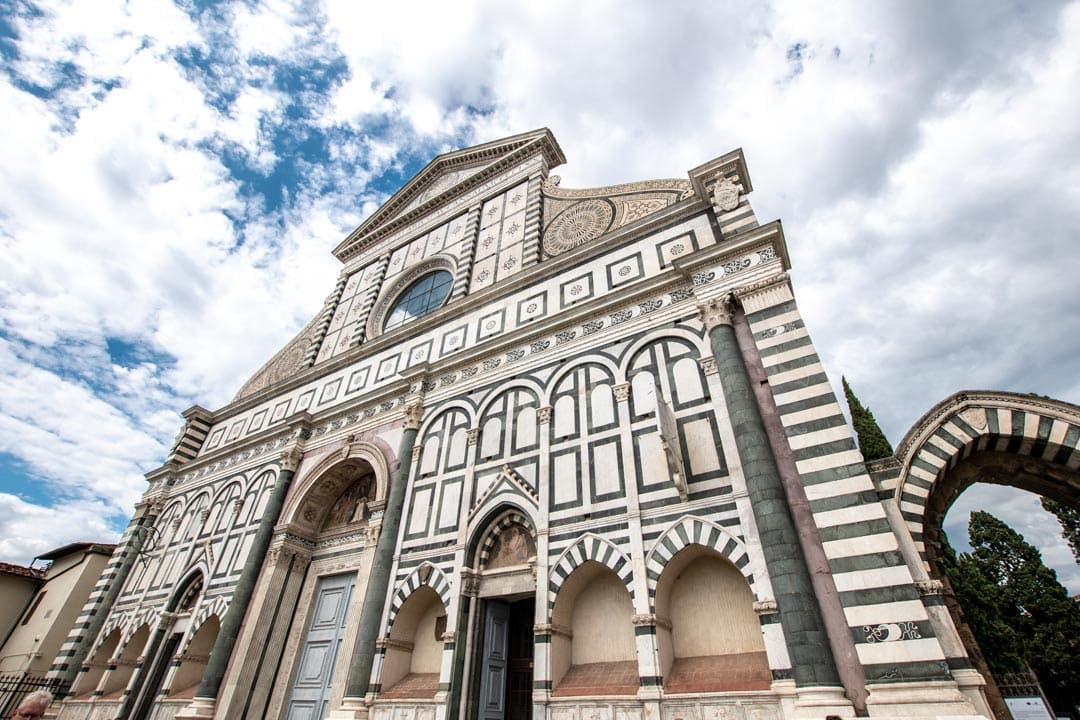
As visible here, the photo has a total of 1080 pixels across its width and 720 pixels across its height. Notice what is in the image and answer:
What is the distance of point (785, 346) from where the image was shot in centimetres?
774

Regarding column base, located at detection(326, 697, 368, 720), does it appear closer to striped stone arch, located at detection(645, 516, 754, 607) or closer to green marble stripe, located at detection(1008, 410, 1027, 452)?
striped stone arch, located at detection(645, 516, 754, 607)

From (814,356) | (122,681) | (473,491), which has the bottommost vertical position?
(122,681)

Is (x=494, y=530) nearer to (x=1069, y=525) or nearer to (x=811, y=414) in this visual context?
(x=811, y=414)

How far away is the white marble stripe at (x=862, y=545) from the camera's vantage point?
5.85 m

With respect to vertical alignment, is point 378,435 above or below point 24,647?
above

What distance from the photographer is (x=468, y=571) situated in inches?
352

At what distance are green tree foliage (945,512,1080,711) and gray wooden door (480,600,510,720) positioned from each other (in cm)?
1762

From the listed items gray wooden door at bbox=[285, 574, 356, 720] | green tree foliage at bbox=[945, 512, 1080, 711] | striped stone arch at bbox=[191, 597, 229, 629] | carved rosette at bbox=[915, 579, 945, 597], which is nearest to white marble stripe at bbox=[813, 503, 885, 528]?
carved rosette at bbox=[915, 579, 945, 597]

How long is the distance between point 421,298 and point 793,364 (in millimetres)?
11528

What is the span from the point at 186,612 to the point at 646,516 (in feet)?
41.1

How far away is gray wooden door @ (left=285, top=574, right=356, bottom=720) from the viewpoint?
35.3ft

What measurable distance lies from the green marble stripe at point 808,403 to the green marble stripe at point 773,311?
1.53 m

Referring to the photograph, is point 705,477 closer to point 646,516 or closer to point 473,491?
point 646,516

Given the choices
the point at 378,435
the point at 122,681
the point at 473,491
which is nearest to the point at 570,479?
the point at 473,491
